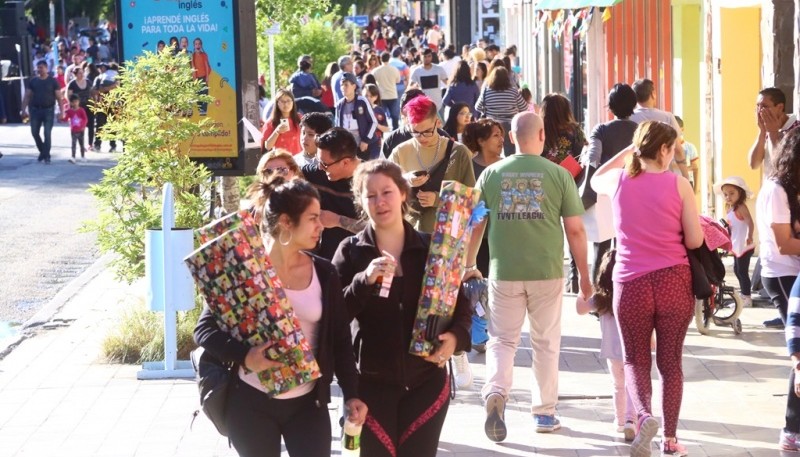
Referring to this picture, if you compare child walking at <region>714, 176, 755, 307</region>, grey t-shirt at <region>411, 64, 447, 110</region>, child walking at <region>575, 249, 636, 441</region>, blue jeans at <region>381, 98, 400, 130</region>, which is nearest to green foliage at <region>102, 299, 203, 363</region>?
child walking at <region>575, 249, 636, 441</region>

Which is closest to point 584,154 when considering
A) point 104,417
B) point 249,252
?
point 104,417

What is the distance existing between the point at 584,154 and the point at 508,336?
4.04m

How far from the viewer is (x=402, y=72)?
105 feet

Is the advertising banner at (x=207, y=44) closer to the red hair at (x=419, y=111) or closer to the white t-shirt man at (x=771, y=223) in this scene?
the red hair at (x=419, y=111)

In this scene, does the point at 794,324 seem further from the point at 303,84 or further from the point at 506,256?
the point at 303,84

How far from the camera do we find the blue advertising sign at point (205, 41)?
39.0ft

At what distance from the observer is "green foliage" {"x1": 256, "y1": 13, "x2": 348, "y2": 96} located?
2819cm

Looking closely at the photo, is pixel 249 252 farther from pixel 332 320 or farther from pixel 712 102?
pixel 712 102

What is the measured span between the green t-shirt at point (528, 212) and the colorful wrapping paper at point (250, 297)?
2810 millimetres

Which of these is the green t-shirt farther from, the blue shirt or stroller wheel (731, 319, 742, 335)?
the blue shirt

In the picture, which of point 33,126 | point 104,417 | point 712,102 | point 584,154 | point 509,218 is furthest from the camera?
point 33,126

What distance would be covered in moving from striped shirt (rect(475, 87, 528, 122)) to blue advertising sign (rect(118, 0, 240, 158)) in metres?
4.45

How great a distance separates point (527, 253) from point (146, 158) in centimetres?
359

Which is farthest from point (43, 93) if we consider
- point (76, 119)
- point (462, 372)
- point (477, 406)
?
point (477, 406)
